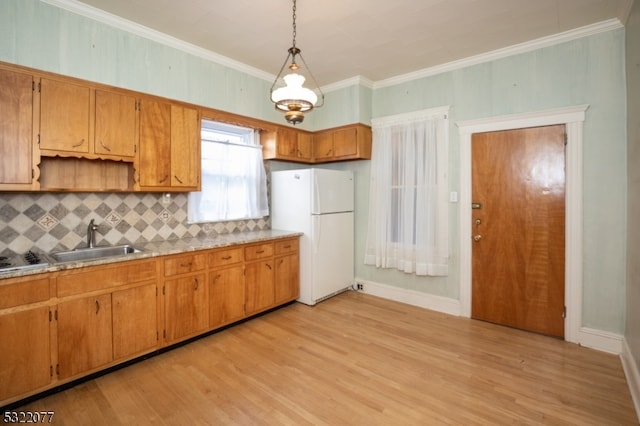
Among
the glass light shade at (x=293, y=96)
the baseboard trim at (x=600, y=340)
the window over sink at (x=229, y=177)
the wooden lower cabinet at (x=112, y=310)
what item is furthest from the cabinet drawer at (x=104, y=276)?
the baseboard trim at (x=600, y=340)

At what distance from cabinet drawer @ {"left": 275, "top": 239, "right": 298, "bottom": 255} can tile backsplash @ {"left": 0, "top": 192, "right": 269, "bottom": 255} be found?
32.0 inches

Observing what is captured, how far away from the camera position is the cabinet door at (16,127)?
2.11m

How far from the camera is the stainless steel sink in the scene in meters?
2.52

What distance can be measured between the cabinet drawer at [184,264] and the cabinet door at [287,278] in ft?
3.20

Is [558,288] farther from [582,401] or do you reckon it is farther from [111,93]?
[111,93]

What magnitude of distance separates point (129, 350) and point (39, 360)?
55 centimetres

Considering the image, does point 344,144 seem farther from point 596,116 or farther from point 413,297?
point 596,116

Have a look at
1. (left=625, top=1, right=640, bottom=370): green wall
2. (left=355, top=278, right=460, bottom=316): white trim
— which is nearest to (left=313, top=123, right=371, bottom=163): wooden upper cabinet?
(left=355, top=278, right=460, bottom=316): white trim

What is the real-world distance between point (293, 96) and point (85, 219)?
2.17 m

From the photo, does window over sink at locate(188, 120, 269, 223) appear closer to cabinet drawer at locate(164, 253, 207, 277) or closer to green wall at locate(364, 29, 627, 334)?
cabinet drawer at locate(164, 253, 207, 277)

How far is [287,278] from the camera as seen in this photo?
12.5 ft

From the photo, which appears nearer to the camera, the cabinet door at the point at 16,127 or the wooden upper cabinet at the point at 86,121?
the cabinet door at the point at 16,127

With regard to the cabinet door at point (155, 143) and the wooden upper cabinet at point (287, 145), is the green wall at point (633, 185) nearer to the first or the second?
the wooden upper cabinet at point (287, 145)

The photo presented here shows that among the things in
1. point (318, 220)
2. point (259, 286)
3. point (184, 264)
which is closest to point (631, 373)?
point (318, 220)
